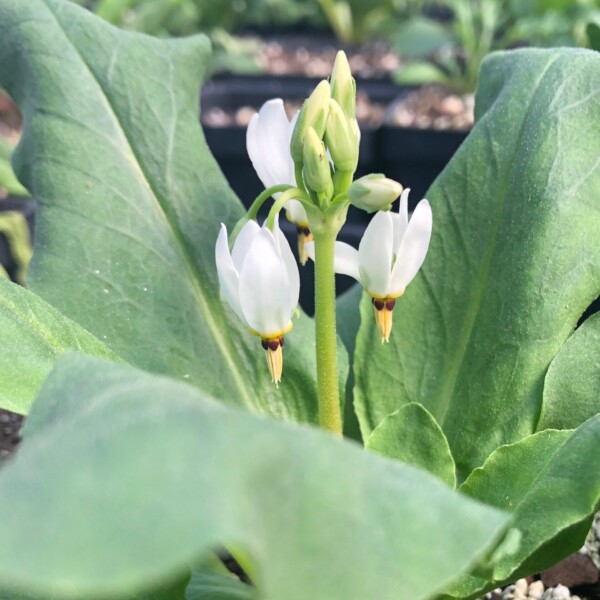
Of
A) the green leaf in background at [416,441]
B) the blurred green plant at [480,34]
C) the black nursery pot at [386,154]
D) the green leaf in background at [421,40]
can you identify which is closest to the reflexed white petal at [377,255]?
the green leaf in background at [416,441]

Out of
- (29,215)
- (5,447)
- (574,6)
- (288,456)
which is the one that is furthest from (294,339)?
(574,6)

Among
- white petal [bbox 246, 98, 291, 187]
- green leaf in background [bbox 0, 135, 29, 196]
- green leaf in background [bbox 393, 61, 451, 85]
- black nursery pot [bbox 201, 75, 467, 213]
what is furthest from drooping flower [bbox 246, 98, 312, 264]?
green leaf in background [bbox 393, 61, 451, 85]

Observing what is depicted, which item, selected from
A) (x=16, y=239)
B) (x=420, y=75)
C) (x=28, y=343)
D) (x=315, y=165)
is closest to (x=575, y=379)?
(x=315, y=165)

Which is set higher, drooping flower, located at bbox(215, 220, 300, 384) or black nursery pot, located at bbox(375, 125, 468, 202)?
drooping flower, located at bbox(215, 220, 300, 384)

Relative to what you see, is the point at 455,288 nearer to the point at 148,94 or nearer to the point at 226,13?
the point at 148,94

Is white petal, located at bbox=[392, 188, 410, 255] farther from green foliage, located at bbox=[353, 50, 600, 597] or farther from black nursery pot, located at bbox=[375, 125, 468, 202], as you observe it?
black nursery pot, located at bbox=[375, 125, 468, 202]

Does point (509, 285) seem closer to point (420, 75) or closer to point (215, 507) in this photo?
point (215, 507)

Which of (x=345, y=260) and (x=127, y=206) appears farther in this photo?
(x=127, y=206)
